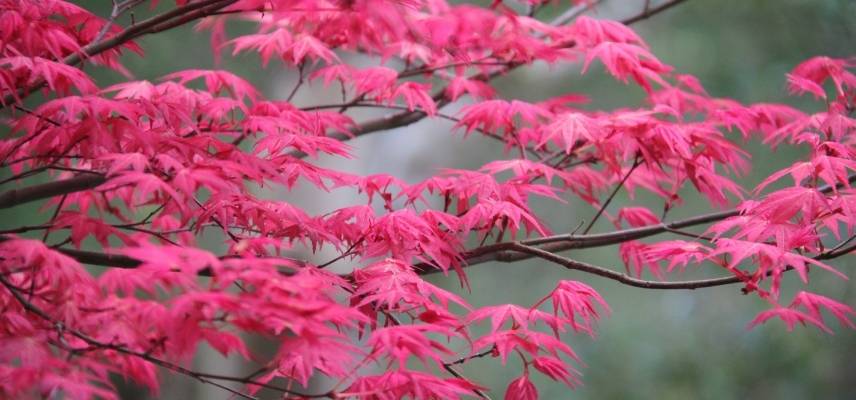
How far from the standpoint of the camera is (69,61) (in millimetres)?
1445

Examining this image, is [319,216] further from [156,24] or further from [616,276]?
[616,276]

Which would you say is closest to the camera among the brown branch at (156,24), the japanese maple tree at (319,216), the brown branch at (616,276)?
the japanese maple tree at (319,216)

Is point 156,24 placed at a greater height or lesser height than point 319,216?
greater

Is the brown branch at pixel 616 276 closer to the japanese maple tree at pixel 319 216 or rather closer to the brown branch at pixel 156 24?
the japanese maple tree at pixel 319 216

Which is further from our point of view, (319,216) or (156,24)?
(319,216)

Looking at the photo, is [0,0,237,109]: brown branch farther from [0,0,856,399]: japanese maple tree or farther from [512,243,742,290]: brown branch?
[512,243,742,290]: brown branch

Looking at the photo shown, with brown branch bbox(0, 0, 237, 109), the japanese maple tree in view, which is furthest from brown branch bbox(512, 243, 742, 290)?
brown branch bbox(0, 0, 237, 109)

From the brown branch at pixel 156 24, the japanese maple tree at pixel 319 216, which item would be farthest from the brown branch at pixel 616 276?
the brown branch at pixel 156 24

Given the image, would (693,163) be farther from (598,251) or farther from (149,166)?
(598,251)

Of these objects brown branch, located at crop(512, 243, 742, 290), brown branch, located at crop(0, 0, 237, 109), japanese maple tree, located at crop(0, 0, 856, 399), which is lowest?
brown branch, located at crop(512, 243, 742, 290)

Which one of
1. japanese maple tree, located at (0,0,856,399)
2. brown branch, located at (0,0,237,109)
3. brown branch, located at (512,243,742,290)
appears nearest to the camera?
japanese maple tree, located at (0,0,856,399)

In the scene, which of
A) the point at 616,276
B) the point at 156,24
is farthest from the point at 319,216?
the point at 616,276

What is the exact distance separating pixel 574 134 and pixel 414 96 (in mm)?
380

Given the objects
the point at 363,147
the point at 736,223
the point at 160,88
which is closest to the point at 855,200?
the point at 736,223
